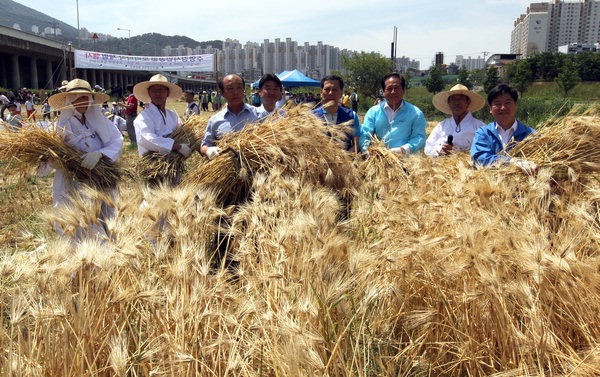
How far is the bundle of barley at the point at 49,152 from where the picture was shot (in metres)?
3.13

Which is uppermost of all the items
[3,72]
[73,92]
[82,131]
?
[3,72]

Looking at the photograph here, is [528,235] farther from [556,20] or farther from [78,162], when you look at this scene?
[556,20]

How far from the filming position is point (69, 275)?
1366mm

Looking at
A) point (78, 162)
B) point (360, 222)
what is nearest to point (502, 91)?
point (360, 222)

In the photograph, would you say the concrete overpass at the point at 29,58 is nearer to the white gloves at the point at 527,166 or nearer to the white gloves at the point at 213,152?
the white gloves at the point at 213,152

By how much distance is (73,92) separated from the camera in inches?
137

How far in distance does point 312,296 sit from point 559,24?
185m

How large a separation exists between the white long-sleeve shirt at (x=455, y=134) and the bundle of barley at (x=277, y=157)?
5.04 feet

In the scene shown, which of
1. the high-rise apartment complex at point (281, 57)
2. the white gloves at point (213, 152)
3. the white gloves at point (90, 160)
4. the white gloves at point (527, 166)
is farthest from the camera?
the high-rise apartment complex at point (281, 57)

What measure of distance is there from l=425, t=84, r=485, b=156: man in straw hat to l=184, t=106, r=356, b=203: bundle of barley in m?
1.56

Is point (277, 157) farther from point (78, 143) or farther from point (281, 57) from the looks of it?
point (281, 57)

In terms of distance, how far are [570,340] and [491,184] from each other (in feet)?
2.95

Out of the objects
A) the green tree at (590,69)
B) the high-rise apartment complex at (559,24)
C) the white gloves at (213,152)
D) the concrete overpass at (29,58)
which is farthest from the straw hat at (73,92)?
the high-rise apartment complex at (559,24)

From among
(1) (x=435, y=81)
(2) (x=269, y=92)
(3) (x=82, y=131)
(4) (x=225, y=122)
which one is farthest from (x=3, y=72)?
(4) (x=225, y=122)
